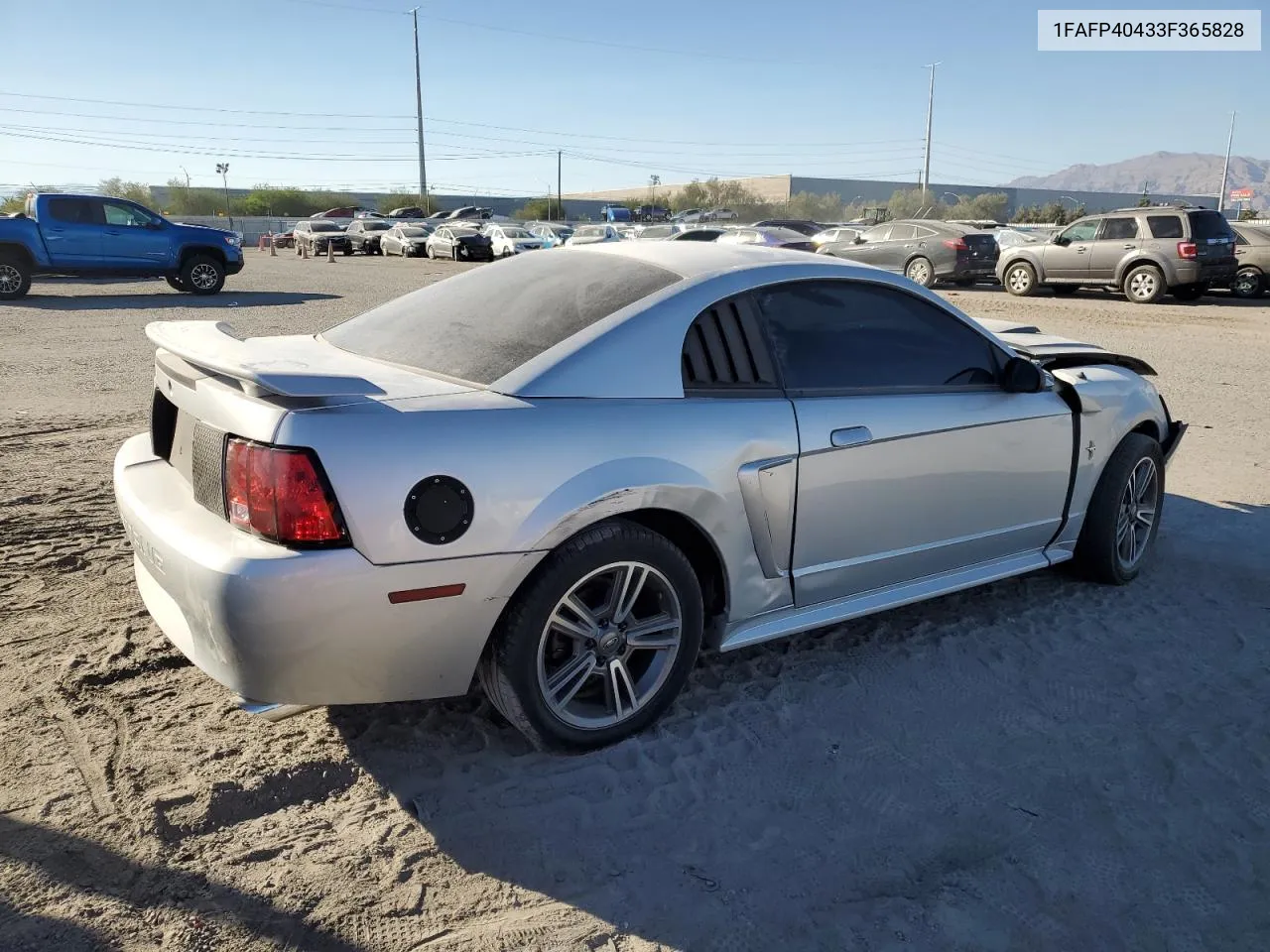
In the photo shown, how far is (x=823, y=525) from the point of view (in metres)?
3.37

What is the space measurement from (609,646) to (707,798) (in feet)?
1.78

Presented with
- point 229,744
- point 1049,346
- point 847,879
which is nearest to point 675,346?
point 847,879

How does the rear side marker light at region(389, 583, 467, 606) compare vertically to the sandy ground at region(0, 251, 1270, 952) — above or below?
above

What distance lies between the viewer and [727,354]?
10.7 ft

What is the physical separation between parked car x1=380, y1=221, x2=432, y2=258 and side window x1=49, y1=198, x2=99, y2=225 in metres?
22.2

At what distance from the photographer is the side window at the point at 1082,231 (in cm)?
1893

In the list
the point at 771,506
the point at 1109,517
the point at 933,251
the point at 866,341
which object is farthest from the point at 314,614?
the point at 933,251

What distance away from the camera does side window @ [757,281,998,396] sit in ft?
11.3

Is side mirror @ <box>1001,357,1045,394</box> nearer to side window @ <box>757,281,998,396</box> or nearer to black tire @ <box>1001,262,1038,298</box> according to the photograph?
side window @ <box>757,281,998,396</box>

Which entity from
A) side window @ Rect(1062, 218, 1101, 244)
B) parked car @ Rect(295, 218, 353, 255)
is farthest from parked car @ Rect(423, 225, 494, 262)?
side window @ Rect(1062, 218, 1101, 244)

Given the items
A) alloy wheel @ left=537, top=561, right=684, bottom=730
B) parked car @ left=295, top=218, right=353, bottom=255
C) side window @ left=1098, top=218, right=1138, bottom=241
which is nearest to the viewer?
alloy wheel @ left=537, top=561, right=684, bottom=730

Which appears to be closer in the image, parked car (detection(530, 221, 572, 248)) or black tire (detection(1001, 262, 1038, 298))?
black tire (detection(1001, 262, 1038, 298))

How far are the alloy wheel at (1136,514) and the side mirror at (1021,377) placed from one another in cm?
95

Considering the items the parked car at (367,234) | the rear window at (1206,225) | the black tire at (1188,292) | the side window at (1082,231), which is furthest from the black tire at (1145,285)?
the parked car at (367,234)
